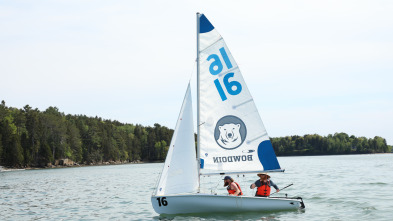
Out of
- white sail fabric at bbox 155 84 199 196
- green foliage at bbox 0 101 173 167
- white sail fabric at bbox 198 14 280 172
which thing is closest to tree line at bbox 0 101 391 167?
green foliage at bbox 0 101 173 167

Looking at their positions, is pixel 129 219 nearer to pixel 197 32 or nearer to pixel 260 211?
pixel 260 211

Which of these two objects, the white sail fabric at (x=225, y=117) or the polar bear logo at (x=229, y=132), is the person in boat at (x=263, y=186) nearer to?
the white sail fabric at (x=225, y=117)

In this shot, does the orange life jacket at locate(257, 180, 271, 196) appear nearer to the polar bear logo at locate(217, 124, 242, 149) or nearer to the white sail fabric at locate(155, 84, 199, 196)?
the polar bear logo at locate(217, 124, 242, 149)

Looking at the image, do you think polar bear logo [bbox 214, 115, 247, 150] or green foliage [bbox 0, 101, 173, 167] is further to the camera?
green foliage [bbox 0, 101, 173, 167]

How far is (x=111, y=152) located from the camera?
167250mm

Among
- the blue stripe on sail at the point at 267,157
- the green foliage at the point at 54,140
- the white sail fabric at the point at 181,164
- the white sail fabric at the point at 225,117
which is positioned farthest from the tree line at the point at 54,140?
the blue stripe on sail at the point at 267,157

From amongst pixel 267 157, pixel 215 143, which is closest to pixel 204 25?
pixel 215 143

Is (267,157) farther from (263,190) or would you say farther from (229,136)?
(229,136)

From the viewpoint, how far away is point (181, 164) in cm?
1844

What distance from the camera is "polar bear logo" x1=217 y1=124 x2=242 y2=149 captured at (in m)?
18.8

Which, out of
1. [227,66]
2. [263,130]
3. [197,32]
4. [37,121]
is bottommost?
[263,130]

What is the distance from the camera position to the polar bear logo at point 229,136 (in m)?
18.8

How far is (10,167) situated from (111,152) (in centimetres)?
5699

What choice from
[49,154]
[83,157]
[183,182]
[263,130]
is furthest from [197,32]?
[83,157]
